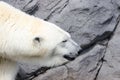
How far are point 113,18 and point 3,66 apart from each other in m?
1.72

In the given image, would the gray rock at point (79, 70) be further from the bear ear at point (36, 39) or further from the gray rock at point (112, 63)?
the bear ear at point (36, 39)

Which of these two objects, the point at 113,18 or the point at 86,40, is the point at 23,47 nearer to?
the point at 86,40

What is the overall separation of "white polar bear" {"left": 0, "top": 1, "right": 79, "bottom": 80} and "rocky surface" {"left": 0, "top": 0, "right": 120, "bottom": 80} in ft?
3.33

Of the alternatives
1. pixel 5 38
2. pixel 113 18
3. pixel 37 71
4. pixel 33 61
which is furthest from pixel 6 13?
pixel 113 18

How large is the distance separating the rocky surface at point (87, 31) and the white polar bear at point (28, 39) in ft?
3.33

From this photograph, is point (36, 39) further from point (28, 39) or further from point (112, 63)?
point (112, 63)

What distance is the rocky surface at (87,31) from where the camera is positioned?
521 centimetres

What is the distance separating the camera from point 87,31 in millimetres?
5324

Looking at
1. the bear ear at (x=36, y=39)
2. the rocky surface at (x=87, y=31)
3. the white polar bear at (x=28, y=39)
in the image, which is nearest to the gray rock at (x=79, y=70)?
the rocky surface at (x=87, y=31)

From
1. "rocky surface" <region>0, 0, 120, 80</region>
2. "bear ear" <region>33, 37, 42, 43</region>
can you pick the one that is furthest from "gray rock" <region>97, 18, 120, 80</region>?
"bear ear" <region>33, 37, 42, 43</region>

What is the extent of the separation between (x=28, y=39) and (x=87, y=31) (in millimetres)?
1439

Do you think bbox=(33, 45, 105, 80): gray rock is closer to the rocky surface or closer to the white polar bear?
the rocky surface

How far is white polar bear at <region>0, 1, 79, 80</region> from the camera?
4051 mm

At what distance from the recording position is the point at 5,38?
13.3 ft
